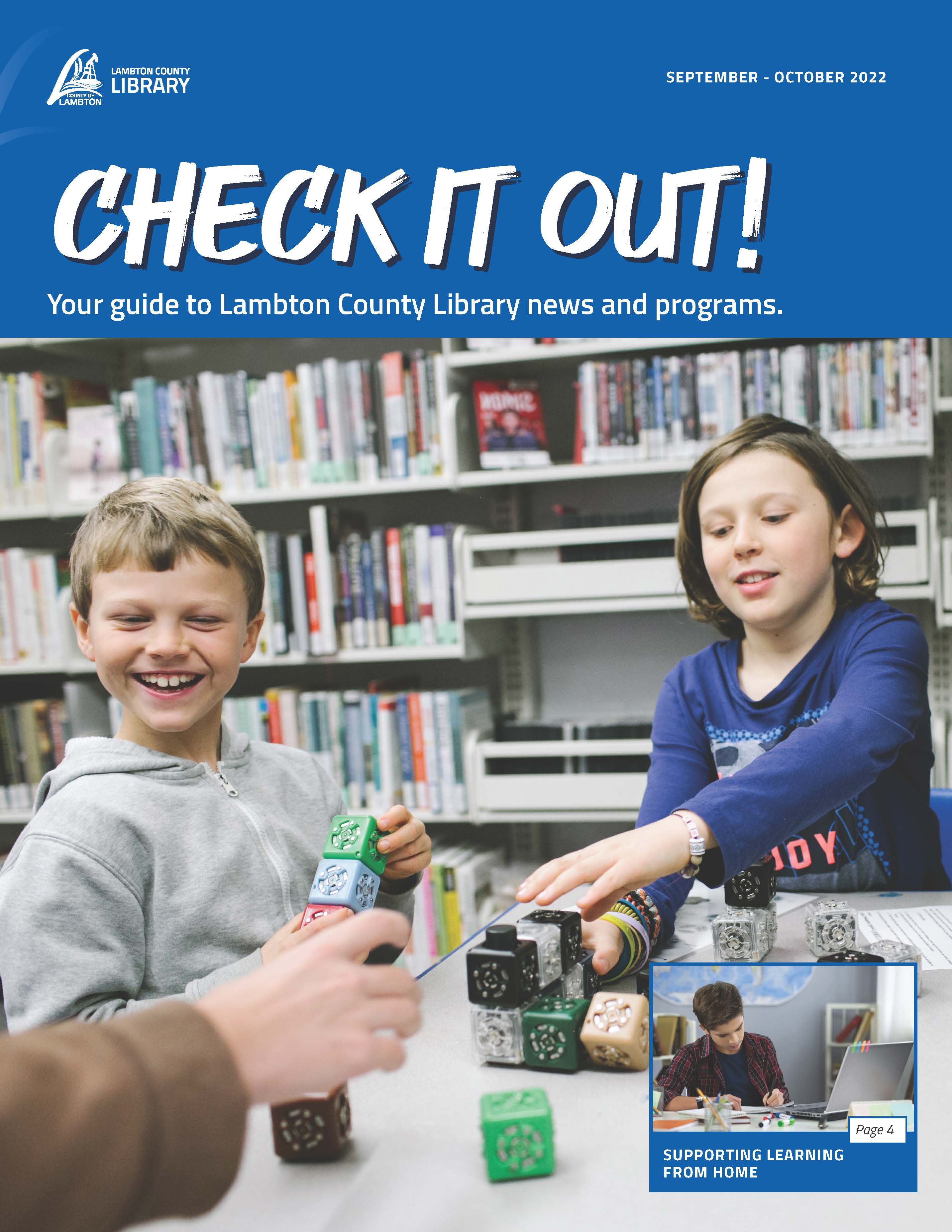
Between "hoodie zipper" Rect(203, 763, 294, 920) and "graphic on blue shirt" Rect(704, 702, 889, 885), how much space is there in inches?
21.7

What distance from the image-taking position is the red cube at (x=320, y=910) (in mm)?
786

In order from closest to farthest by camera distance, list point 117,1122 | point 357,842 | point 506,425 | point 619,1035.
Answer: point 117,1122
point 619,1035
point 357,842
point 506,425

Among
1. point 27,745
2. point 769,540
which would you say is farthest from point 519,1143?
point 27,745

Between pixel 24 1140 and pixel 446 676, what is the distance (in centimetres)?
224

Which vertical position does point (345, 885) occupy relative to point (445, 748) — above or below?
above

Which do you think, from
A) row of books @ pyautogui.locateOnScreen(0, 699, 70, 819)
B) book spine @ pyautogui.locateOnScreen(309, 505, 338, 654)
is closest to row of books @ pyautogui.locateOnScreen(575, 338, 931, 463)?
book spine @ pyautogui.locateOnScreen(309, 505, 338, 654)

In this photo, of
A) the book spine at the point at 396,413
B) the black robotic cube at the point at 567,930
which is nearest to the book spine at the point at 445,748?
the book spine at the point at 396,413

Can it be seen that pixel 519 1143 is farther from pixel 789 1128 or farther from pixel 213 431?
pixel 213 431

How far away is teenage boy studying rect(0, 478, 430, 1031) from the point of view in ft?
2.72

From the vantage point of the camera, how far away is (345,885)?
802 millimetres

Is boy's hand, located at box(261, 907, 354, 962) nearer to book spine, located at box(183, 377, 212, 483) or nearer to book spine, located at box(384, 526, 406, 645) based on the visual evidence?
book spine, located at box(384, 526, 406, 645)

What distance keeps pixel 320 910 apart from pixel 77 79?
1.76 m

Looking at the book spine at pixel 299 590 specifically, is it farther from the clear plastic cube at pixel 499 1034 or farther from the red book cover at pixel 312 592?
the clear plastic cube at pixel 499 1034

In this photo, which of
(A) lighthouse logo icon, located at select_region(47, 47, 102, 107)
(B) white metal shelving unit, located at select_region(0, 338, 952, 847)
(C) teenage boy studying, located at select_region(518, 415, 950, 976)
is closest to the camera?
(C) teenage boy studying, located at select_region(518, 415, 950, 976)
